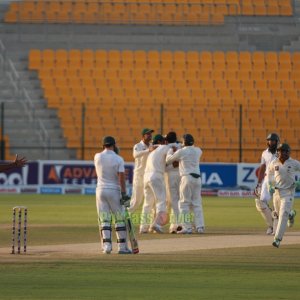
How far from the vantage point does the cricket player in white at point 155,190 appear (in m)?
25.7

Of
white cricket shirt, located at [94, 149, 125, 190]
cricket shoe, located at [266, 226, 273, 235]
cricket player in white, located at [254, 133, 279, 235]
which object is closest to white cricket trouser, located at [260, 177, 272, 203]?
cricket player in white, located at [254, 133, 279, 235]

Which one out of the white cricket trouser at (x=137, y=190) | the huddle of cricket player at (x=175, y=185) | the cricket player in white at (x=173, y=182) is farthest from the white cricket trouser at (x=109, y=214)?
the white cricket trouser at (x=137, y=190)

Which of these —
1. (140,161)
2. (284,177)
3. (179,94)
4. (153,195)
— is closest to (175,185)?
(153,195)

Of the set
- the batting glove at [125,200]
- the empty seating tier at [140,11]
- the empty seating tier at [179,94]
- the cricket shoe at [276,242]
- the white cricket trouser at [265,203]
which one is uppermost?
the empty seating tier at [140,11]

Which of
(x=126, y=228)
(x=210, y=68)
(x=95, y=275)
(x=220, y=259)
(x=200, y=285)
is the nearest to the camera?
(x=200, y=285)

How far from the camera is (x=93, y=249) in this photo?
21375mm

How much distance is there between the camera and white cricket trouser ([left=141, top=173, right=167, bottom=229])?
2567 cm

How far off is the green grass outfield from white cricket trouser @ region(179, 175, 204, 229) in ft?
3.03

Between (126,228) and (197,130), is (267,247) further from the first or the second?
(197,130)

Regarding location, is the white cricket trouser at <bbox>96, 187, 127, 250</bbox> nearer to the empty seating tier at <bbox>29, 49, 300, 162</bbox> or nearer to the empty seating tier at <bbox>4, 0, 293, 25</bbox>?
the empty seating tier at <bbox>29, 49, 300, 162</bbox>

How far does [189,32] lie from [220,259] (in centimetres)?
3309

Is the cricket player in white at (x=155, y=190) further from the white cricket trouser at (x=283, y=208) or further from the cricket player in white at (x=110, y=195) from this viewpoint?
the cricket player in white at (x=110, y=195)

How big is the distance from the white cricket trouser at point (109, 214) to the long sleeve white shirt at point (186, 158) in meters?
5.07

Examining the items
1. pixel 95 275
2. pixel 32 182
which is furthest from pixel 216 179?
pixel 95 275
